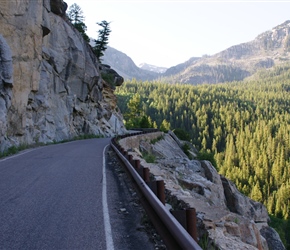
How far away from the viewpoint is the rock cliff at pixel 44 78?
71.7 feet

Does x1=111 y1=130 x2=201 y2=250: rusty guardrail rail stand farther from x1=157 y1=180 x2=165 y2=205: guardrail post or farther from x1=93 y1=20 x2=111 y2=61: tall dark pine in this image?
x1=93 y1=20 x2=111 y2=61: tall dark pine

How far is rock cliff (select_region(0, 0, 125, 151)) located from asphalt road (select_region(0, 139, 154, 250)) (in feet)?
33.7

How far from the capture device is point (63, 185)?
29.8 ft

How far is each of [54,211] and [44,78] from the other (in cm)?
2528

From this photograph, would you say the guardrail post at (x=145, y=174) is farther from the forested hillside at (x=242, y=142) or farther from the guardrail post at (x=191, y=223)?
the forested hillside at (x=242, y=142)

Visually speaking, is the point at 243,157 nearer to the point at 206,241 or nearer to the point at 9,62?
the point at 9,62

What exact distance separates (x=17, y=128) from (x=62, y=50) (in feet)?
49.4

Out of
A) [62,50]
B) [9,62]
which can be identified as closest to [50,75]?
[62,50]

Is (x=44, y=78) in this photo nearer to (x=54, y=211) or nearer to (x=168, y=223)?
(x=54, y=211)

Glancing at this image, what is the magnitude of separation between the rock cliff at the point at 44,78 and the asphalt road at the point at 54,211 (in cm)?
1028

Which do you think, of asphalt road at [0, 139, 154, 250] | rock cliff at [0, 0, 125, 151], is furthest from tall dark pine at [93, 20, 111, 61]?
asphalt road at [0, 139, 154, 250]

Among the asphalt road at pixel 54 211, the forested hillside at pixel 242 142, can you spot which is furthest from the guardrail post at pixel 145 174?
the forested hillside at pixel 242 142

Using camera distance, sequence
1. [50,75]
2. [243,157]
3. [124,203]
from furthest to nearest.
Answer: [243,157] < [50,75] < [124,203]

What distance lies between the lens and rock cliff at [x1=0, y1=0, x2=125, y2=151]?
2184 centimetres
